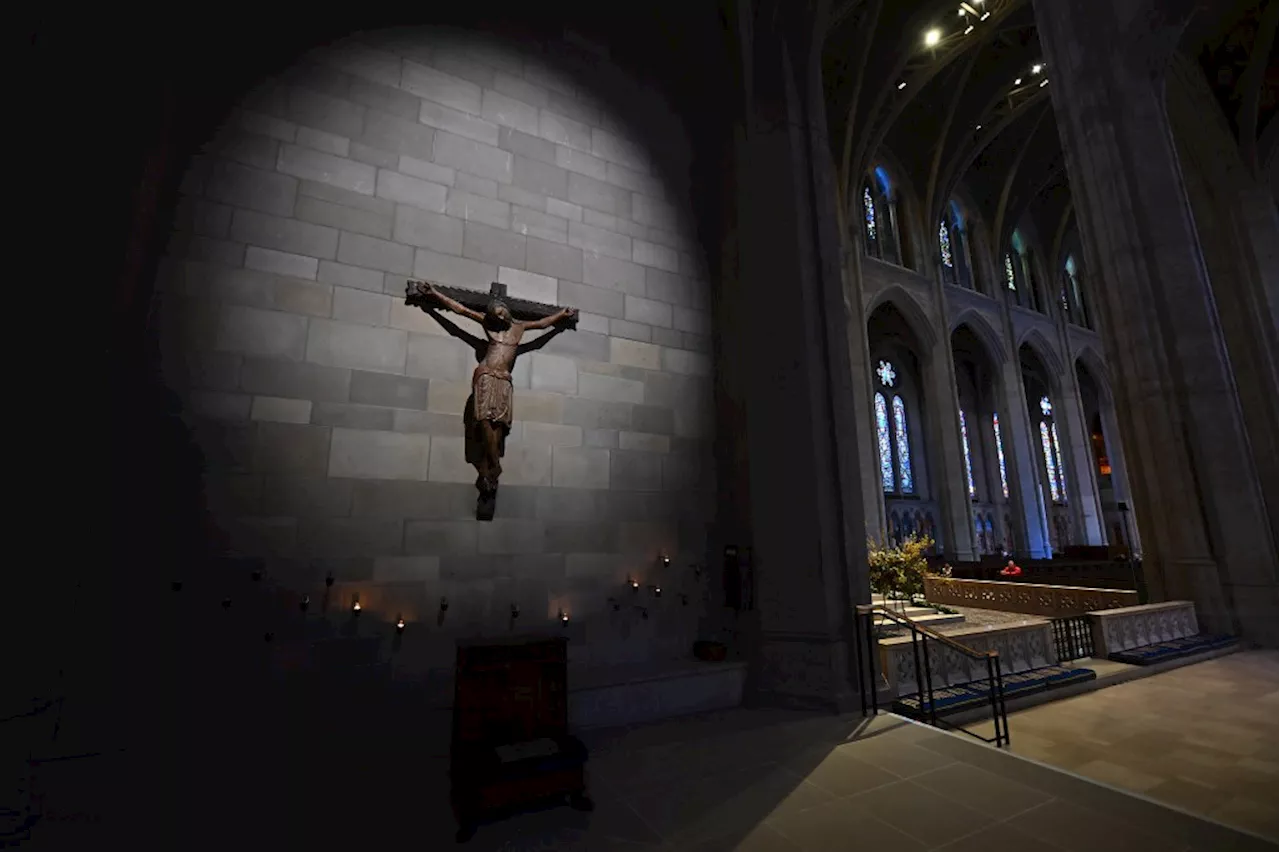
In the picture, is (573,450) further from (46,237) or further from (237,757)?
(46,237)

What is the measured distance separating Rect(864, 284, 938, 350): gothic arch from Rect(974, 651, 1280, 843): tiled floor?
15.5m

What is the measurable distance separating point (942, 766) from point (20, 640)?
18.0 feet

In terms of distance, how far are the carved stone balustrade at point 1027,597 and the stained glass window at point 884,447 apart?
1000 cm

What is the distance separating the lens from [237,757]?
385 centimetres

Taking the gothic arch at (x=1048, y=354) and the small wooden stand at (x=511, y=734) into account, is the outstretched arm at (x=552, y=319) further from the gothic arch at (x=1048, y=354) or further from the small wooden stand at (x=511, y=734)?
the gothic arch at (x=1048, y=354)

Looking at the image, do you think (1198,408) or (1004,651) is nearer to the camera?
(1004,651)

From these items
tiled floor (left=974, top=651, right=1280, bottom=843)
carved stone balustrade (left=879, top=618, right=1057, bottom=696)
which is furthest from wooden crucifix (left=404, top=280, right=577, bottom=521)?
tiled floor (left=974, top=651, right=1280, bottom=843)

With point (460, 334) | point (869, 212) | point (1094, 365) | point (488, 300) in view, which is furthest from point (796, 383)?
point (1094, 365)

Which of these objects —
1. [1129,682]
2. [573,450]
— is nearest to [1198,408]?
[1129,682]

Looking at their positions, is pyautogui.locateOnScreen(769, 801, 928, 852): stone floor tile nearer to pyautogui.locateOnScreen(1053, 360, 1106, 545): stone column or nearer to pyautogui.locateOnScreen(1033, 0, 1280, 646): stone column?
pyautogui.locateOnScreen(1033, 0, 1280, 646): stone column

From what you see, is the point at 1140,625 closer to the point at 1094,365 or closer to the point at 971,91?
the point at 971,91

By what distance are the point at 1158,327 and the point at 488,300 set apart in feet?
38.4

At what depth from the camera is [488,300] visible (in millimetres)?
5348

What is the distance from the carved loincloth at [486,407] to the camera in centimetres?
495
